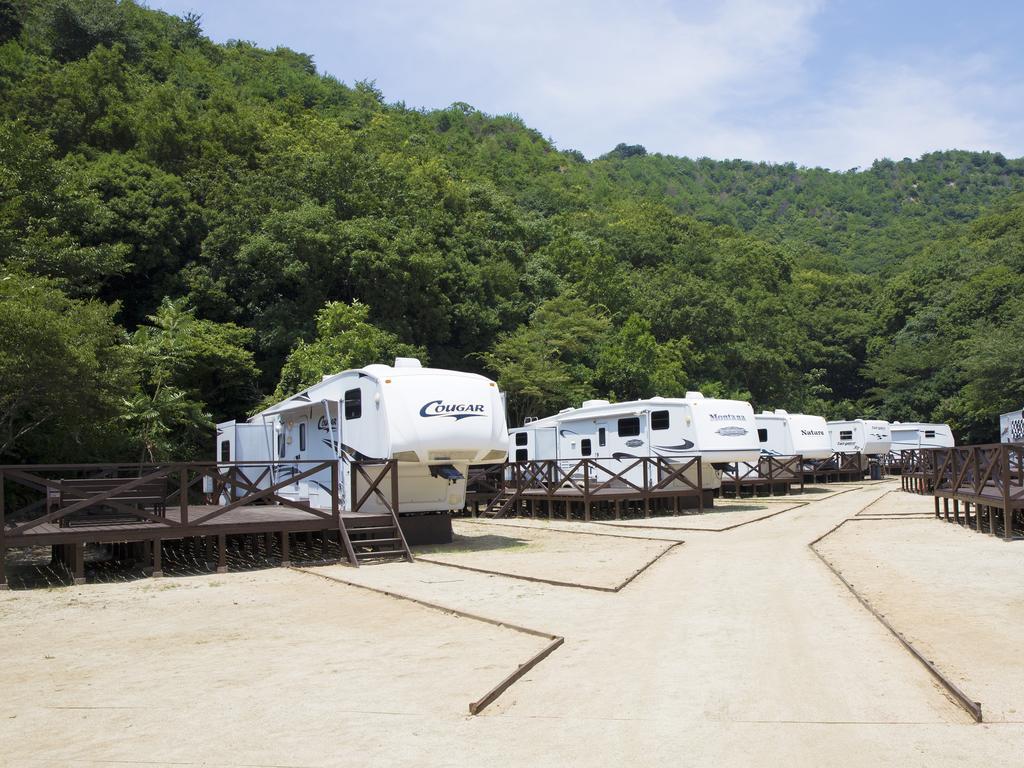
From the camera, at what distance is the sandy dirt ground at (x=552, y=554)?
12.5 m

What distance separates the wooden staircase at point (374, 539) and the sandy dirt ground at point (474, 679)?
2.43m

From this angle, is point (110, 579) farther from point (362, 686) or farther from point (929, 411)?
point (929, 411)

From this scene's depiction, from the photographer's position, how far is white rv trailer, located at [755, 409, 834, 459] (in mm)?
31984

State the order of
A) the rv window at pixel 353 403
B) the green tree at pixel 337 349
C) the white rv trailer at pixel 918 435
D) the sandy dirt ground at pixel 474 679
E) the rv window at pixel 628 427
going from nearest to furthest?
1. the sandy dirt ground at pixel 474 679
2. the rv window at pixel 353 403
3. the rv window at pixel 628 427
4. the green tree at pixel 337 349
5. the white rv trailer at pixel 918 435

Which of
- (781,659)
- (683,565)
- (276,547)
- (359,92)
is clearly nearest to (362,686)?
(781,659)

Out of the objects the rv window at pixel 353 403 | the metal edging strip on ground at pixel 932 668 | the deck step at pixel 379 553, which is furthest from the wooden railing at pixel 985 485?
the rv window at pixel 353 403

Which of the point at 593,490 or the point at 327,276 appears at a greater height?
the point at 327,276

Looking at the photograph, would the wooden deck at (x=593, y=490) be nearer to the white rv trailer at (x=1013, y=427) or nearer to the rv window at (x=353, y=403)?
the rv window at (x=353, y=403)

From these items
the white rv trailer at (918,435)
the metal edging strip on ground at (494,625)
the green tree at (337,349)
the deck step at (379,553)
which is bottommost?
the metal edging strip on ground at (494,625)

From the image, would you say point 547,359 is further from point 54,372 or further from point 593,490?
point 54,372

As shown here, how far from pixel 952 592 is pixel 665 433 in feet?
43.7

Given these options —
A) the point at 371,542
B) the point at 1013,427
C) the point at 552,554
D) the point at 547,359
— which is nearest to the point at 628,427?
the point at 552,554

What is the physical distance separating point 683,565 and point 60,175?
24.4 m

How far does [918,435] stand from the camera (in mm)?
43500
